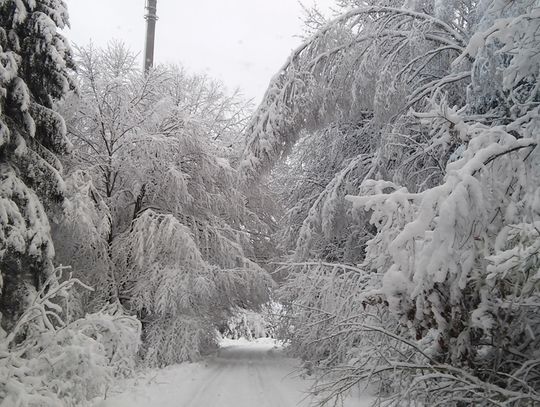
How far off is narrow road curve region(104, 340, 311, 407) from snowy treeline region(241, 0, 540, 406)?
1.25 meters

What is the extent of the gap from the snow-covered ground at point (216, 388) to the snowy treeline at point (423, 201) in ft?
4.00

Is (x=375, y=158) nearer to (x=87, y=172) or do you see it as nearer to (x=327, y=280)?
(x=327, y=280)

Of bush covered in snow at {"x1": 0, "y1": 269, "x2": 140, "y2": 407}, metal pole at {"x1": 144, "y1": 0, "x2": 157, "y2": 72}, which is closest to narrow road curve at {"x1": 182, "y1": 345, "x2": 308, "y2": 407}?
bush covered in snow at {"x1": 0, "y1": 269, "x2": 140, "y2": 407}

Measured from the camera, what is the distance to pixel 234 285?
48.9 ft

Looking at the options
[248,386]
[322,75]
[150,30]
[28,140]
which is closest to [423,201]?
[322,75]

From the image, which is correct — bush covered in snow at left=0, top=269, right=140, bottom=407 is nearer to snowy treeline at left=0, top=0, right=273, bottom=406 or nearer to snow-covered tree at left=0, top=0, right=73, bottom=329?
snowy treeline at left=0, top=0, right=273, bottom=406

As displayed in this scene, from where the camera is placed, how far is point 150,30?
20734mm

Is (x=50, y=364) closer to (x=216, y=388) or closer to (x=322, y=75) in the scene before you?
(x=216, y=388)

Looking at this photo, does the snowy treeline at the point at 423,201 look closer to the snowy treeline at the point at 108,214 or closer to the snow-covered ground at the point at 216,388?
the snow-covered ground at the point at 216,388

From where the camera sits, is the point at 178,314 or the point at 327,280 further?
the point at 178,314

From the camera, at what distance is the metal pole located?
1999cm

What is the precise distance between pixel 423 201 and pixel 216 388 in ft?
25.2

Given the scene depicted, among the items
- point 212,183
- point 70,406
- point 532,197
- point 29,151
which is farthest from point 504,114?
point 212,183

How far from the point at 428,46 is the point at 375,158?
8.00ft
